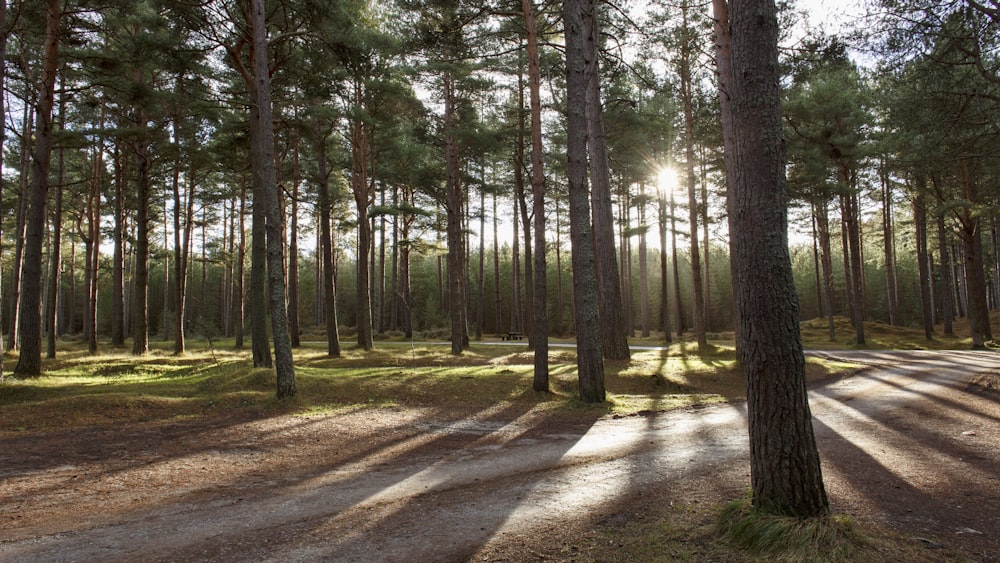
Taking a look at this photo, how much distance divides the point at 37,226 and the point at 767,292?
15.1 m

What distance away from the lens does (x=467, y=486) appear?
502 centimetres

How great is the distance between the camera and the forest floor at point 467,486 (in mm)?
3451

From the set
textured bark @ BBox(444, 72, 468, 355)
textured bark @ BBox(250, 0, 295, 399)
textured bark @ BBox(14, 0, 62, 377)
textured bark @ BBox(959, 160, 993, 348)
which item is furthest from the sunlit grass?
textured bark @ BBox(959, 160, 993, 348)

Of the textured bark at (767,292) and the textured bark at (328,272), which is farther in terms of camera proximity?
the textured bark at (328,272)

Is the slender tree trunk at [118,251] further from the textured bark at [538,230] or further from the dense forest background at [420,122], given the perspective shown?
the textured bark at [538,230]

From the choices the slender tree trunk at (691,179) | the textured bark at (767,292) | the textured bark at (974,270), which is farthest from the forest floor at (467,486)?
the textured bark at (974,270)

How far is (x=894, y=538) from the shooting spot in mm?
3229

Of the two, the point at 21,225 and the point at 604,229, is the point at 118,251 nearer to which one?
the point at 21,225

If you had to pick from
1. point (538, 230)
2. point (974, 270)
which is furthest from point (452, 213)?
point (974, 270)

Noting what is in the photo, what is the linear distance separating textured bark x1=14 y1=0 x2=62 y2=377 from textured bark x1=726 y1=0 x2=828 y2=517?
46.7ft

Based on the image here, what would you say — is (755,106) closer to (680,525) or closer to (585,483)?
(680,525)

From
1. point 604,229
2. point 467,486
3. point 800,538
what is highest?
point 604,229

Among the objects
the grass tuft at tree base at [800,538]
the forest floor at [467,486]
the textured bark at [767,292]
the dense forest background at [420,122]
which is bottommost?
the forest floor at [467,486]

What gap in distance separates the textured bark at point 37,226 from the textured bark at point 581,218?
464 inches
